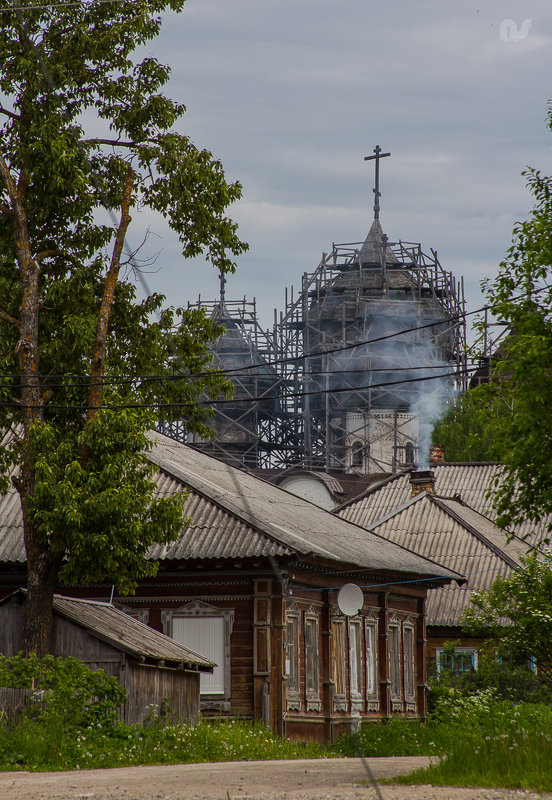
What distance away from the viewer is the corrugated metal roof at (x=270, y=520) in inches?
979

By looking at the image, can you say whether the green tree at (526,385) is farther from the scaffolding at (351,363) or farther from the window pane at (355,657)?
the scaffolding at (351,363)

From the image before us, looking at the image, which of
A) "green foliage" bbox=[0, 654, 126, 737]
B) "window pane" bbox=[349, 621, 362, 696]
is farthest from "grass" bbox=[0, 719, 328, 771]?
"window pane" bbox=[349, 621, 362, 696]

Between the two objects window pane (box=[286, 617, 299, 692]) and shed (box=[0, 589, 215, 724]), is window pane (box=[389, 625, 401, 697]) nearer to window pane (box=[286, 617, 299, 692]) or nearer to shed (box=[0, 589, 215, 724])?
window pane (box=[286, 617, 299, 692])

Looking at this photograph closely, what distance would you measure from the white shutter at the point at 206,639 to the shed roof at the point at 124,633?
6.66 ft

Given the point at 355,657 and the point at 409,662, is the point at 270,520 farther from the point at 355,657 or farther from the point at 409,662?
the point at 409,662

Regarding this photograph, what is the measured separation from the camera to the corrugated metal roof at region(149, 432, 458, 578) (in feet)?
81.6

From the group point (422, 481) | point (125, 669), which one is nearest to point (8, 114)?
point (125, 669)

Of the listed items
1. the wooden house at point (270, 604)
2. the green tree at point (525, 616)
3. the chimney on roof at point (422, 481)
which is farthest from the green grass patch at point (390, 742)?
the chimney on roof at point (422, 481)

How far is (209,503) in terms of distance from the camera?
26266 mm

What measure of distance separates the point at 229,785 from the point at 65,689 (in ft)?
22.0

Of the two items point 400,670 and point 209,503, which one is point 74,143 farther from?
point 400,670

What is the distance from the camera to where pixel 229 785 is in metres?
12.4

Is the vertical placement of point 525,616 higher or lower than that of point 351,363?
lower

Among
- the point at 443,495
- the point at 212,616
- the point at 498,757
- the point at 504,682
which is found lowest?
the point at 498,757
